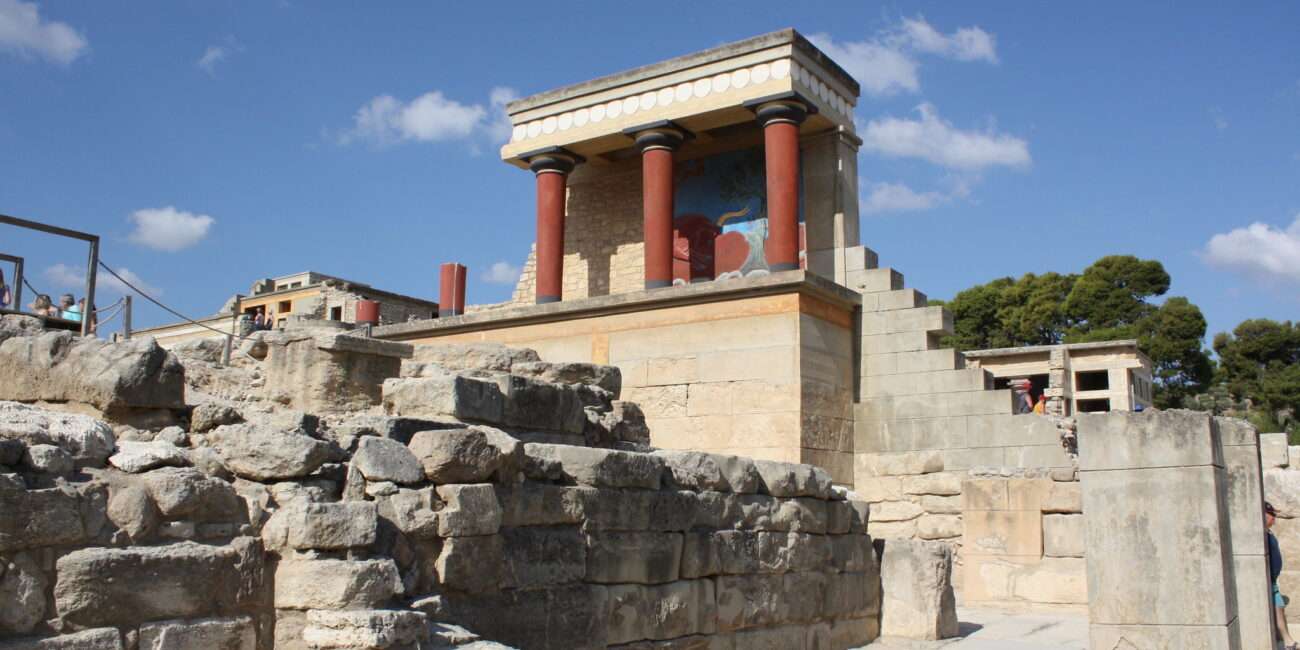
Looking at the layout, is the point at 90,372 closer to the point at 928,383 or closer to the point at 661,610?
the point at 661,610

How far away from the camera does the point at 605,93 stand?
16.8 metres

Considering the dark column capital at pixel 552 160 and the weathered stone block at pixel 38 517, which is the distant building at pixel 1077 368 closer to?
the dark column capital at pixel 552 160

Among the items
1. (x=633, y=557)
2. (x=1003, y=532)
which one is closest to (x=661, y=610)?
(x=633, y=557)

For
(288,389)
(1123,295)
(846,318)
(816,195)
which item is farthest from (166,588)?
(1123,295)

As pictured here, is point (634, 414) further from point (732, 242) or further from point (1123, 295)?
point (1123, 295)

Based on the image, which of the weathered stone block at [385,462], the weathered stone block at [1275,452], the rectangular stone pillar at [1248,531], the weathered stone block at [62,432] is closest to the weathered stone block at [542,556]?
the weathered stone block at [385,462]

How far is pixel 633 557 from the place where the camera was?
6.36 metres

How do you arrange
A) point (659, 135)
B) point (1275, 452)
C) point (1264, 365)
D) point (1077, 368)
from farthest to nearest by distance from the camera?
point (1264, 365)
point (1077, 368)
point (659, 135)
point (1275, 452)

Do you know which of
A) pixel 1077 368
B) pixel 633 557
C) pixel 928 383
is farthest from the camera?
pixel 1077 368

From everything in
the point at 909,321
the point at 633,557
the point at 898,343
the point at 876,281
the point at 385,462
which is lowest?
the point at 633,557

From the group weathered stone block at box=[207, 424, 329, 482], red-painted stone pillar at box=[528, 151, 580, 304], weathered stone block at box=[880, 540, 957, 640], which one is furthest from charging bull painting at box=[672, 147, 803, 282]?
weathered stone block at box=[207, 424, 329, 482]

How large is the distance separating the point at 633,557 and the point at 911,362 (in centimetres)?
764

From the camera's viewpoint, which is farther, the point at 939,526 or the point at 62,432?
the point at 939,526

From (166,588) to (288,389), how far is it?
3.72 meters
